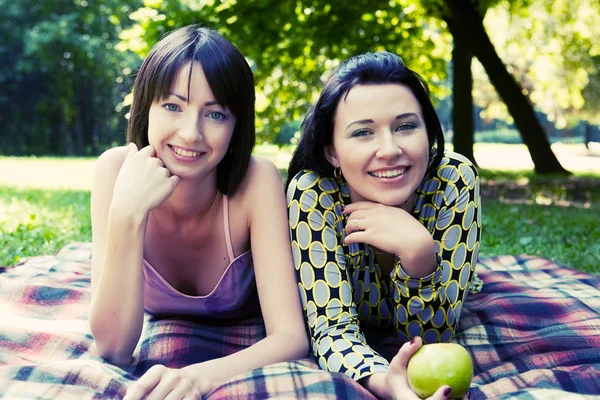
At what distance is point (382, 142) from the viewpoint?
2.46m

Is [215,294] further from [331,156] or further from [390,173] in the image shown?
[390,173]

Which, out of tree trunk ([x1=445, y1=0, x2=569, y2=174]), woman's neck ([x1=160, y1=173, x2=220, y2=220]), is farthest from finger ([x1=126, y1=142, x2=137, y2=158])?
tree trunk ([x1=445, y1=0, x2=569, y2=174])

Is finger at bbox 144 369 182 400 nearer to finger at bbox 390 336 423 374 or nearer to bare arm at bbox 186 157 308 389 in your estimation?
bare arm at bbox 186 157 308 389

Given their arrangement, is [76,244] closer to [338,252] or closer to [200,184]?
[200,184]

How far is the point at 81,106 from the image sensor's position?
26.1 meters

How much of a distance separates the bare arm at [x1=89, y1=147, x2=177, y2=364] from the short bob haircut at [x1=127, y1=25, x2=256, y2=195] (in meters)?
0.25

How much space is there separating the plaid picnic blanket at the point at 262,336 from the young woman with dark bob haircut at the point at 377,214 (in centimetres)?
25

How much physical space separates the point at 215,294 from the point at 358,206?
0.79 metres

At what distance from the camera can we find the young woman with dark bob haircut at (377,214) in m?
2.44

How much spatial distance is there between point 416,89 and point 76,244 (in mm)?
3142

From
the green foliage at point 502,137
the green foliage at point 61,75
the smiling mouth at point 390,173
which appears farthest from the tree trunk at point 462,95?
the green foliage at point 502,137

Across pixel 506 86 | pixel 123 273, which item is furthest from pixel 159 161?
pixel 506 86

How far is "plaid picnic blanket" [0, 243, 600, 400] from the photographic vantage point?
2.15 m

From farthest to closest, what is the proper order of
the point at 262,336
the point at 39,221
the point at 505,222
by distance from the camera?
1. the point at 505,222
2. the point at 39,221
3. the point at 262,336
